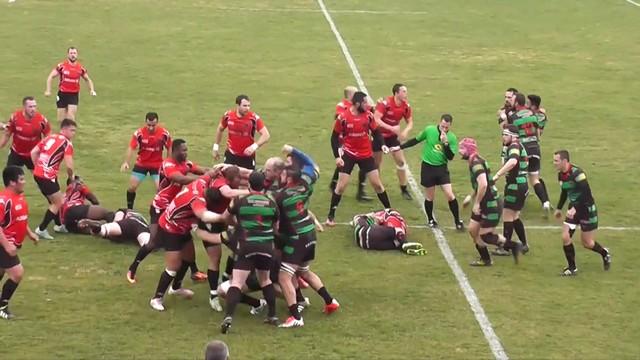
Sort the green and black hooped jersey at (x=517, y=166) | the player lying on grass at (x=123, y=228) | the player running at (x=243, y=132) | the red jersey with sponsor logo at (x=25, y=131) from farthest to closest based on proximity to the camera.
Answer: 1. the player running at (x=243, y=132)
2. the red jersey with sponsor logo at (x=25, y=131)
3. the player lying on grass at (x=123, y=228)
4. the green and black hooped jersey at (x=517, y=166)

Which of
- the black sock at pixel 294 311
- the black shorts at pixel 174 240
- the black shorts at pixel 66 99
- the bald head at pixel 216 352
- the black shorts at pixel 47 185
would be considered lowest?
the black sock at pixel 294 311

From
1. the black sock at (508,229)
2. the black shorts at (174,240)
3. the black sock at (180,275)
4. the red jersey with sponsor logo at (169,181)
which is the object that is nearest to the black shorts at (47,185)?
the red jersey with sponsor logo at (169,181)

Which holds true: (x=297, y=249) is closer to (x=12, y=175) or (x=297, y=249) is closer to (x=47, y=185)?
(x=12, y=175)

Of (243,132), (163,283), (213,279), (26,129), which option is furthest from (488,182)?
(26,129)

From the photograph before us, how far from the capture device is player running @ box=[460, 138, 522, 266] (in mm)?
15906

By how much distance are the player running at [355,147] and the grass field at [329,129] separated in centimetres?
77

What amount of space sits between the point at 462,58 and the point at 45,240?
2032cm

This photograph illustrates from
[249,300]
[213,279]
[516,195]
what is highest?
[516,195]

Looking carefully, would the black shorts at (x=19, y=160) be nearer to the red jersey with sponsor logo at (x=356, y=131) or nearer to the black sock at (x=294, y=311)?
the red jersey with sponsor logo at (x=356, y=131)

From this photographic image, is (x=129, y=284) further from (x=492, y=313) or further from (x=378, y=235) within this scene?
(x=492, y=313)

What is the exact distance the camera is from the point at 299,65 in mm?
33062

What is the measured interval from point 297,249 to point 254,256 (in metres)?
0.67

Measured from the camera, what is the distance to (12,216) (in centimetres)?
1345

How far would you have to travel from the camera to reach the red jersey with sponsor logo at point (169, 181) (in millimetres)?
15023
